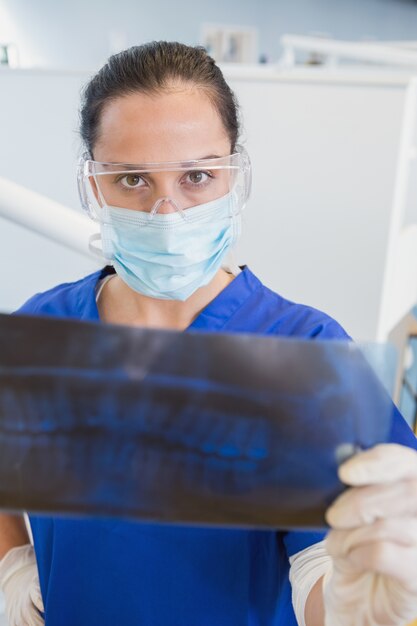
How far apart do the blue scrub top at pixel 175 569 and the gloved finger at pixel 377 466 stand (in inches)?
10.2

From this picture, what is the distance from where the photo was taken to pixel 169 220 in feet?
2.69

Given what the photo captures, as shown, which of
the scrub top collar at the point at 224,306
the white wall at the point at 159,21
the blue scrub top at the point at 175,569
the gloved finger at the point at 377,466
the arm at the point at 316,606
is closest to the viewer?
the gloved finger at the point at 377,466

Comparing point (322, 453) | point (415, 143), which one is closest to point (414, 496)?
point (322, 453)

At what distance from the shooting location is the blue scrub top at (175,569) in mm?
768

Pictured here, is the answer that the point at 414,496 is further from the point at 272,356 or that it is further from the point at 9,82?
the point at 9,82

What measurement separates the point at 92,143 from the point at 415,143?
44.2 inches

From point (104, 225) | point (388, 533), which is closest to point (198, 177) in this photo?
point (104, 225)

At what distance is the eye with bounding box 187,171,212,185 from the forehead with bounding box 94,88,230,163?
3 centimetres

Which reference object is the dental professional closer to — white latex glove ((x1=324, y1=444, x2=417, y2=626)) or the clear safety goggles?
the clear safety goggles

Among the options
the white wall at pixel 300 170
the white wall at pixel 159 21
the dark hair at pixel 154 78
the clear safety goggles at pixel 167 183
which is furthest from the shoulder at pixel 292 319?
the white wall at pixel 159 21

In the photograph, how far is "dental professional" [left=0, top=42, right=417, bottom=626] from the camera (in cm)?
77

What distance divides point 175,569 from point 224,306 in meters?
0.41

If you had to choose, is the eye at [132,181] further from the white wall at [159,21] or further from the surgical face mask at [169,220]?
the white wall at [159,21]

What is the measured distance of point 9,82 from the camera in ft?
5.44
